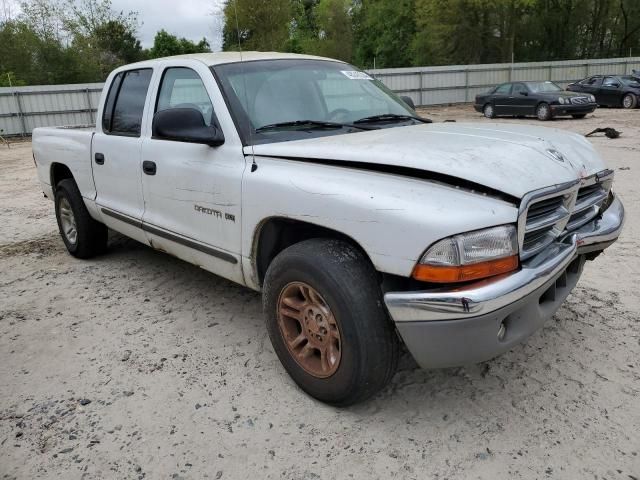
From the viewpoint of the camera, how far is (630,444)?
251cm

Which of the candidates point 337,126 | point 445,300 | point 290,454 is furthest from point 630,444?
point 337,126

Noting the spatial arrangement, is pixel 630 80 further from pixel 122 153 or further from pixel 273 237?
pixel 273 237

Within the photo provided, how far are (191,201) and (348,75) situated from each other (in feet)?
4.88

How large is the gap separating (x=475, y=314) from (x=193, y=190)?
1.97m

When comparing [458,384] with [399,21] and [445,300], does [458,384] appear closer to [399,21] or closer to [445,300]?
[445,300]

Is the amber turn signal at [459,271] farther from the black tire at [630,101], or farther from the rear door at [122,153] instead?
the black tire at [630,101]

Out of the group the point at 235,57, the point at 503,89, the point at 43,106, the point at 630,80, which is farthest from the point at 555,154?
the point at 630,80

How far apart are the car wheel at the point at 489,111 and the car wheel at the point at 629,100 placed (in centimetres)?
567

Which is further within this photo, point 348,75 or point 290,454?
point 348,75

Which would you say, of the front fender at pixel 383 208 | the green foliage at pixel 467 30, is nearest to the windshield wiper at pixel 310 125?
the front fender at pixel 383 208

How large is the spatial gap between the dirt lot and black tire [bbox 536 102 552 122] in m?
15.6

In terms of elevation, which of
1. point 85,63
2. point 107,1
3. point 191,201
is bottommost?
point 191,201

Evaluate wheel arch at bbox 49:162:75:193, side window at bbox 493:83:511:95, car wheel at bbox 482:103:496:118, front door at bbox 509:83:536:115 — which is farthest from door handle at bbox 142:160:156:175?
car wheel at bbox 482:103:496:118

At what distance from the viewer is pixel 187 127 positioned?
3213 mm
